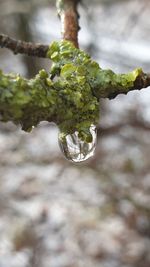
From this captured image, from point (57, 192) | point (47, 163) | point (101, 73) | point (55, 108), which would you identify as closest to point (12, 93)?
point (55, 108)

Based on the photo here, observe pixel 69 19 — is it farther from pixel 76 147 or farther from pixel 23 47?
pixel 76 147

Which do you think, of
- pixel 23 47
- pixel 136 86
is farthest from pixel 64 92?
pixel 23 47

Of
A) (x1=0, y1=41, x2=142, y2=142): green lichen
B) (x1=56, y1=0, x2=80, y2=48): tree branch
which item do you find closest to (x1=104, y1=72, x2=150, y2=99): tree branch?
(x1=0, y1=41, x2=142, y2=142): green lichen

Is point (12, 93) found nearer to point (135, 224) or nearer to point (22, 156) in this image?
point (135, 224)

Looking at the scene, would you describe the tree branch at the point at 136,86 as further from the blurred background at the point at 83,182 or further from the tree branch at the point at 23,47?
the blurred background at the point at 83,182

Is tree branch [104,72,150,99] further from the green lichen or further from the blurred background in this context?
the blurred background
